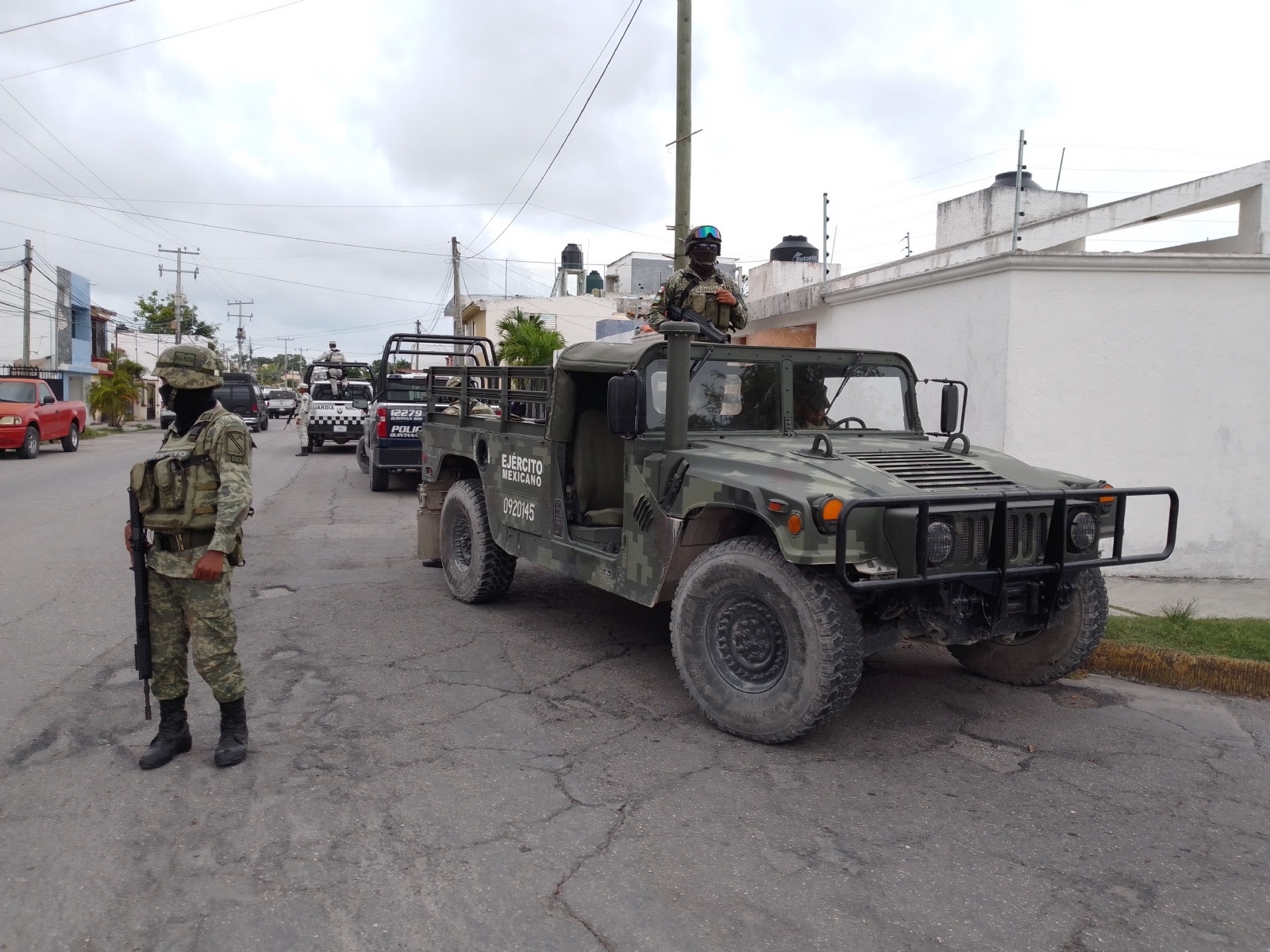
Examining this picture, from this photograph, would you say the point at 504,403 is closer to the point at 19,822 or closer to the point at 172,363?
the point at 172,363

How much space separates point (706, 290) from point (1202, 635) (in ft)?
12.5

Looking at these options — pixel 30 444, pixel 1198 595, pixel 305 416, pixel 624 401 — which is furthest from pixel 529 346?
pixel 624 401

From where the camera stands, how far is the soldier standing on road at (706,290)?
6676 millimetres

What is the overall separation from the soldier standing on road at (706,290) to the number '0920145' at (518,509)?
5.01 ft

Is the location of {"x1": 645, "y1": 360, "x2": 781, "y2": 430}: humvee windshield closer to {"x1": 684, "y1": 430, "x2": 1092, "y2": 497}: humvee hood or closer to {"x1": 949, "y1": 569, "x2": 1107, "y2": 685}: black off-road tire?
{"x1": 684, "y1": 430, "x2": 1092, "y2": 497}: humvee hood

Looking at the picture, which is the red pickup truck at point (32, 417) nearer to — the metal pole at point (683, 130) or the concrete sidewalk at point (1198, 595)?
the metal pole at point (683, 130)

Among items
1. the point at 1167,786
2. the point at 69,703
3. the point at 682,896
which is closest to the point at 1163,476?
the point at 1167,786

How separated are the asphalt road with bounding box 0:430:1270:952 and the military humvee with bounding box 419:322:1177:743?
0.42 meters

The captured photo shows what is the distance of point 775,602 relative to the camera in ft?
13.8

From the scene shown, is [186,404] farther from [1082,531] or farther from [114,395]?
[114,395]

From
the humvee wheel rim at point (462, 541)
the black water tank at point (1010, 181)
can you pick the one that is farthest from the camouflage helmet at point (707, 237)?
the black water tank at point (1010, 181)

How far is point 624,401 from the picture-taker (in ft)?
16.1

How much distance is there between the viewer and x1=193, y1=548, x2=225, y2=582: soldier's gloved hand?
387 centimetres

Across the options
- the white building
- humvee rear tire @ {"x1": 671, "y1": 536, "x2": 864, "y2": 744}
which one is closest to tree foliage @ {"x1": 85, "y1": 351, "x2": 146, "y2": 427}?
the white building
